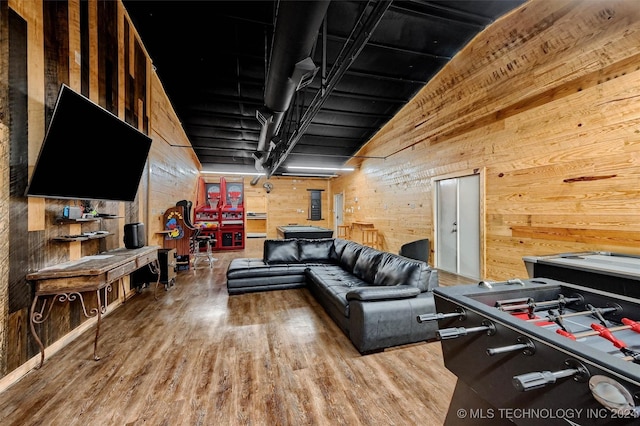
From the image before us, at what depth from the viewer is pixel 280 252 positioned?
4.52m

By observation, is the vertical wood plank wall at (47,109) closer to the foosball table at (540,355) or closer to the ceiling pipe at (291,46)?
the ceiling pipe at (291,46)

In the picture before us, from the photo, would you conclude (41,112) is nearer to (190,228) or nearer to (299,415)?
(299,415)

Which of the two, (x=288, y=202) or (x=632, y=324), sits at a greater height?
(x=288, y=202)

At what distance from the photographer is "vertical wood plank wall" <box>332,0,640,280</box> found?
8.76 ft

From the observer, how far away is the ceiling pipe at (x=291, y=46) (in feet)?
7.47

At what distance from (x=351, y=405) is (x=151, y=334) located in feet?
7.33

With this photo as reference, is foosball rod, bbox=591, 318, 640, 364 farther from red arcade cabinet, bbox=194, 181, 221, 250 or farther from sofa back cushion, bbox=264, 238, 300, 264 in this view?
red arcade cabinet, bbox=194, 181, 221, 250

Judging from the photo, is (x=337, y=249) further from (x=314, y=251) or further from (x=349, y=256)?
(x=349, y=256)

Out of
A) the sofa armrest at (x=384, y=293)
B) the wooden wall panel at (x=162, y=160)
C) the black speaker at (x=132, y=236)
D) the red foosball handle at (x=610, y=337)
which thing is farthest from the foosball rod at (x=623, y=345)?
the wooden wall panel at (x=162, y=160)

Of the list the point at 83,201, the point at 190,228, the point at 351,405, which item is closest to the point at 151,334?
the point at 83,201

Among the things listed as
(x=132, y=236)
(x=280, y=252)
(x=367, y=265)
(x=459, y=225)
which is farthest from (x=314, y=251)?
(x=459, y=225)

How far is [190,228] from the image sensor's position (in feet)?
17.8

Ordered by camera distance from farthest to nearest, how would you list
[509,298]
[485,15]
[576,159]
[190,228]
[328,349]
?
[190,228], [485,15], [576,159], [328,349], [509,298]

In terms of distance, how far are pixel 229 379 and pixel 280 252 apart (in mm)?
2606
